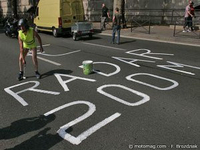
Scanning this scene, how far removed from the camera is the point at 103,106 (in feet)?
15.1

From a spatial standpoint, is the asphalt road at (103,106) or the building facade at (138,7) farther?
the building facade at (138,7)

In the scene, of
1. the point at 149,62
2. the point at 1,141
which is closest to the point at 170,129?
the point at 1,141

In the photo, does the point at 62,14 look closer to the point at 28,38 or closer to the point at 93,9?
the point at 28,38

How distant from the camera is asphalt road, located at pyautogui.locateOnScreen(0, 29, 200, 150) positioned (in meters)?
3.44

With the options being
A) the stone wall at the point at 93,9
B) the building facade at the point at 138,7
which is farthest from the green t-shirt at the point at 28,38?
the stone wall at the point at 93,9

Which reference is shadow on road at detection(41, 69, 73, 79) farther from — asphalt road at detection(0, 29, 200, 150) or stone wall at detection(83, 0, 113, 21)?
stone wall at detection(83, 0, 113, 21)

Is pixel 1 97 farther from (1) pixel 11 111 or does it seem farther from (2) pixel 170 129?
(2) pixel 170 129

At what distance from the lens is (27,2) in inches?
1458

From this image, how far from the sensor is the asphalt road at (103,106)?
3.44m

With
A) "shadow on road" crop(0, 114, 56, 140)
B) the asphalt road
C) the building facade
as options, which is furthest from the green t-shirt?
the building facade

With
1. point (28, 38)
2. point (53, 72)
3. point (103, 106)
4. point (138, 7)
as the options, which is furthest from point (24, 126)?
point (138, 7)

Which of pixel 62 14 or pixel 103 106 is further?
pixel 62 14

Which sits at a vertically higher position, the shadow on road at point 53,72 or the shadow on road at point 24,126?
the shadow on road at point 53,72

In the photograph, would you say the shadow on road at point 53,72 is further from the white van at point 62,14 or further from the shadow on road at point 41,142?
the white van at point 62,14
